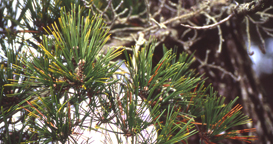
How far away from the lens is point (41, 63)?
37 cm

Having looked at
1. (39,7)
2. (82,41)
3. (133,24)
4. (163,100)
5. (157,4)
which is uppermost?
(157,4)

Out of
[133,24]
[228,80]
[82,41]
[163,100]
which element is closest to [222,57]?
[228,80]

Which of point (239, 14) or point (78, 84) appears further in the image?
point (239, 14)

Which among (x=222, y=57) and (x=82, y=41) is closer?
(x=82, y=41)

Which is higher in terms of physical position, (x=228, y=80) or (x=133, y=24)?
(x=133, y=24)

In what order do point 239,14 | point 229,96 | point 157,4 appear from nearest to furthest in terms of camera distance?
point 239,14
point 229,96
point 157,4

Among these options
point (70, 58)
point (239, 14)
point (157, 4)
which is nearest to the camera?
point (70, 58)

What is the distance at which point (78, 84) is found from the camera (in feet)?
1.19

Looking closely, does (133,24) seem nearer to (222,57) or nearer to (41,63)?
(222,57)

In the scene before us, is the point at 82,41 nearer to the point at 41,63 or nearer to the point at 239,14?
the point at 41,63

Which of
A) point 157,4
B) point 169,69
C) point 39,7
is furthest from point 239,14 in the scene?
point 157,4

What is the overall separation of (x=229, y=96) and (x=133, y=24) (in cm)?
52

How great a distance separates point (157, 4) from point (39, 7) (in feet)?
2.25

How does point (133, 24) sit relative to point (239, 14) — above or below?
above
